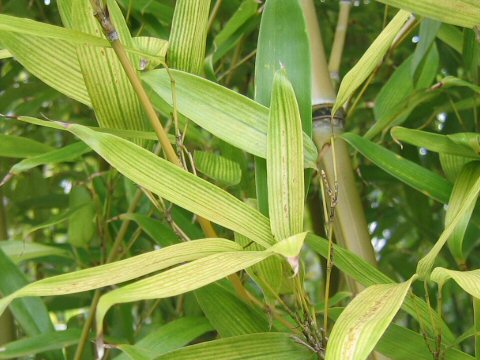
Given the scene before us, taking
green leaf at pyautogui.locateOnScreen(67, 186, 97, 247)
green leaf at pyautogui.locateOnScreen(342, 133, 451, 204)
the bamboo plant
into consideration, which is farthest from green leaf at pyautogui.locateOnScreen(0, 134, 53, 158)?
green leaf at pyautogui.locateOnScreen(342, 133, 451, 204)

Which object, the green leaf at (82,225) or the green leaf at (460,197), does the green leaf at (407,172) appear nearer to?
the green leaf at (460,197)

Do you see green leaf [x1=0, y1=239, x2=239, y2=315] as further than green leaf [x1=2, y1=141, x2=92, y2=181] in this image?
No

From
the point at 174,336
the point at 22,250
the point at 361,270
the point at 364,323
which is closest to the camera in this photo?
the point at 364,323

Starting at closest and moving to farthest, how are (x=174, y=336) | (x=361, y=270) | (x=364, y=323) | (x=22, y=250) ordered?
1. (x=364, y=323)
2. (x=361, y=270)
3. (x=174, y=336)
4. (x=22, y=250)

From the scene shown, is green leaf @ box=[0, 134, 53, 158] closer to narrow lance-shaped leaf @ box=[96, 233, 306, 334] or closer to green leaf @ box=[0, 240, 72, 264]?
green leaf @ box=[0, 240, 72, 264]

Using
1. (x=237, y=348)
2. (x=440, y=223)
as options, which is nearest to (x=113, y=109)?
(x=237, y=348)

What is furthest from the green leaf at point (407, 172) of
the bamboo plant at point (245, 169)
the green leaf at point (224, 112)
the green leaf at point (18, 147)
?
the green leaf at point (18, 147)

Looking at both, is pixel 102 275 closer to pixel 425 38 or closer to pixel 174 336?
pixel 174 336

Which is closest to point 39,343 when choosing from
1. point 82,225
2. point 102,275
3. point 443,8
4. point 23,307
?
point 23,307
